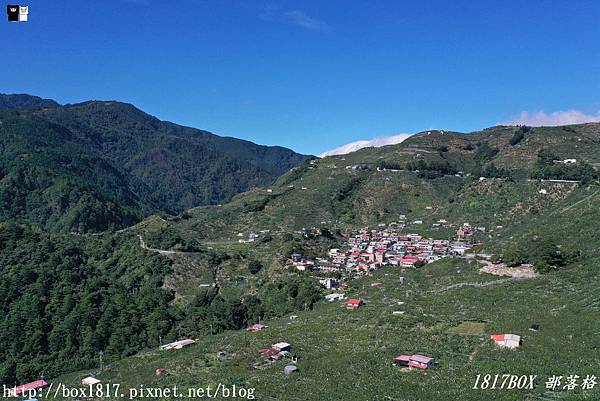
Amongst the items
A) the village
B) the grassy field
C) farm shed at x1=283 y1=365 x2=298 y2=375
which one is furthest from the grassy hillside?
the village

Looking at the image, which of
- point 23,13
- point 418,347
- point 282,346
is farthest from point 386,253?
point 23,13

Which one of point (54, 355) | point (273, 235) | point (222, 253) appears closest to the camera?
point (54, 355)

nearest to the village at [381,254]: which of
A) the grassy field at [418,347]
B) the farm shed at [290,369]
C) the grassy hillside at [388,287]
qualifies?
the grassy hillside at [388,287]

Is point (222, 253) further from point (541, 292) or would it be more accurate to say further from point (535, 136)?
point (535, 136)

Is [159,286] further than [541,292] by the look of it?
Yes

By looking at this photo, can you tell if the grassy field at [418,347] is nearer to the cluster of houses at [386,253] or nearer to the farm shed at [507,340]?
the farm shed at [507,340]

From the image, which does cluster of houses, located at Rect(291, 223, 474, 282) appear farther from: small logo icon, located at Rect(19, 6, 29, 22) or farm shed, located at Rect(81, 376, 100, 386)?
small logo icon, located at Rect(19, 6, 29, 22)

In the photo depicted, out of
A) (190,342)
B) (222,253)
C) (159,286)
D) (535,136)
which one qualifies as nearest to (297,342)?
(190,342)
